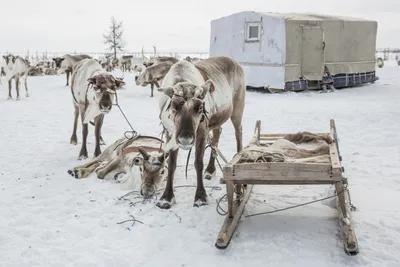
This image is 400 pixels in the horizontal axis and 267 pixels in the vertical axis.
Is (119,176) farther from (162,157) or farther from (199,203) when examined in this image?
(199,203)

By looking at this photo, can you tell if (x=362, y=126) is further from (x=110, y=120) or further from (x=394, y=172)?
(x=110, y=120)

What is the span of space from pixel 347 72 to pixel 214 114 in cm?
1328

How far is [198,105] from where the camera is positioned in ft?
13.2

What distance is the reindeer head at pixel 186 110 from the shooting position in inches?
151

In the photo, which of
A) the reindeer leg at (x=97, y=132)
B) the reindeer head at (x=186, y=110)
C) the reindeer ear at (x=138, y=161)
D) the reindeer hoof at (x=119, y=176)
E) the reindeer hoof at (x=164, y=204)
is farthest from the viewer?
the reindeer leg at (x=97, y=132)

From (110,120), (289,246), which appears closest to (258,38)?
(110,120)

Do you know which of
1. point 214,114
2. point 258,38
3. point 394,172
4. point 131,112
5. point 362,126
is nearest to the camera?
point 214,114

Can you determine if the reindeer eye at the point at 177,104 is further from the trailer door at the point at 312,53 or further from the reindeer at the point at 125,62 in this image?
the reindeer at the point at 125,62

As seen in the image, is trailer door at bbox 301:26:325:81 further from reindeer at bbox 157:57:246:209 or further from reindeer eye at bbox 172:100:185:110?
reindeer eye at bbox 172:100:185:110

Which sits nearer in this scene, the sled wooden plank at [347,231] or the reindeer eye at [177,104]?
the sled wooden plank at [347,231]

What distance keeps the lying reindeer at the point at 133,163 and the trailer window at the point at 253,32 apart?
10789 mm

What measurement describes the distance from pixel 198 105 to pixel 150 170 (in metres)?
1.34

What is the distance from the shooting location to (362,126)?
8.82 m

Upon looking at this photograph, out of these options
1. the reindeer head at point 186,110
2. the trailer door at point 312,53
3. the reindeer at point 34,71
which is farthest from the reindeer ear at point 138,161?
the reindeer at point 34,71
